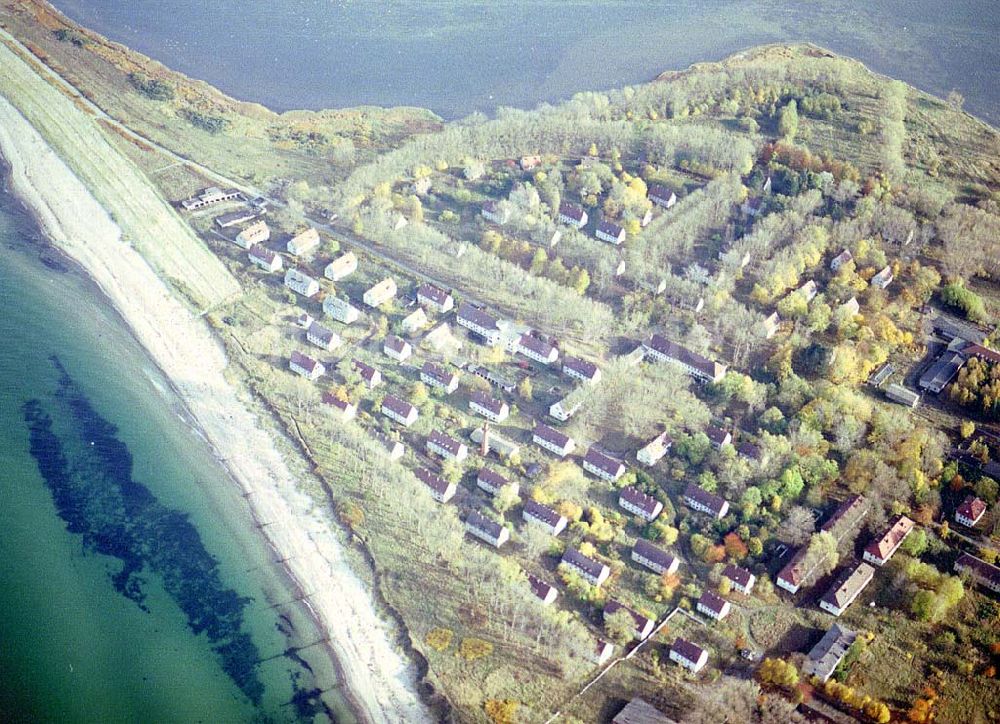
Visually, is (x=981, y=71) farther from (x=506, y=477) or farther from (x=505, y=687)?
(x=505, y=687)

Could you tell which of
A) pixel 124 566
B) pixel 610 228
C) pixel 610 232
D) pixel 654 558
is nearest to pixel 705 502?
pixel 654 558

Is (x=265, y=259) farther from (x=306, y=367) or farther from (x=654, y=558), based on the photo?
(x=654, y=558)

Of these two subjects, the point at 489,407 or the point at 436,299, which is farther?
the point at 436,299

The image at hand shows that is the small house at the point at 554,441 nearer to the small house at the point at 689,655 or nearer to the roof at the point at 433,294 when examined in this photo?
the roof at the point at 433,294

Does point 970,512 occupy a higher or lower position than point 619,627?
higher

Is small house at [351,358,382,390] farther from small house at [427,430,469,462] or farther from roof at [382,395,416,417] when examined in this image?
small house at [427,430,469,462]

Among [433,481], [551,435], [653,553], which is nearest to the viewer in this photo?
[653,553]

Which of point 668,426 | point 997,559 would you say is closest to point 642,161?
point 668,426

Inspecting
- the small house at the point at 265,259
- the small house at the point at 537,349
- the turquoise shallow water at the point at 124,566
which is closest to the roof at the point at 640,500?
the small house at the point at 537,349

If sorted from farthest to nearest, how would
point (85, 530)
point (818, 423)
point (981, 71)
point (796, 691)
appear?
1. point (981, 71)
2. point (818, 423)
3. point (85, 530)
4. point (796, 691)
